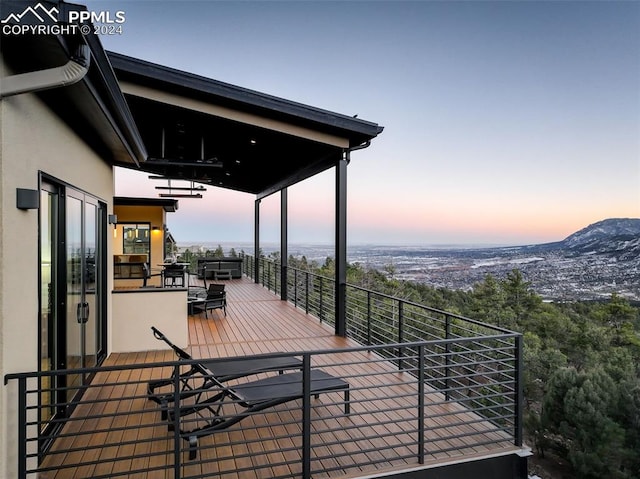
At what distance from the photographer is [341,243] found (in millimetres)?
6090

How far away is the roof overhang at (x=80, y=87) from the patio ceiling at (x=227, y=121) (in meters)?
1.03

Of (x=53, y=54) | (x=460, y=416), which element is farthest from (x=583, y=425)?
(x=53, y=54)

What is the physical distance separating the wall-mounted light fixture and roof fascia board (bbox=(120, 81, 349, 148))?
3248mm

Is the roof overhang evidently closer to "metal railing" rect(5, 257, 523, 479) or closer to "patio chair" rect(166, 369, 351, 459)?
"metal railing" rect(5, 257, 523, 479)

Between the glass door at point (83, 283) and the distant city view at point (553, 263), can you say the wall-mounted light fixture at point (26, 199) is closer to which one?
the glass door at point (83, 283)

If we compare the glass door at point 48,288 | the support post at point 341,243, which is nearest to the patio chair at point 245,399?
the glass door at point 48,288

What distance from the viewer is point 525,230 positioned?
20828mm

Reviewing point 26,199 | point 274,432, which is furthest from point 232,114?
point 274,432

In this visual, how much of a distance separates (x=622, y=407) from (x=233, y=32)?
15531 millimetres

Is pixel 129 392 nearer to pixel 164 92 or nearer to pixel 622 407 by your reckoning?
pixel 164 92

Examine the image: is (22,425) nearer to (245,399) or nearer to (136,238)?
(245,399)

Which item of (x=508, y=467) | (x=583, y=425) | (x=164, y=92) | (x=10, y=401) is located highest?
(x=164, y=92)

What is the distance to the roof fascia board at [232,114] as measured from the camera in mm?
5055

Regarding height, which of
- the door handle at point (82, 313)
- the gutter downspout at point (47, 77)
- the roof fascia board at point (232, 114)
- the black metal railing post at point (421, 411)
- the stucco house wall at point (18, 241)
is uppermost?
the roof fascia board at point (232, 114)
